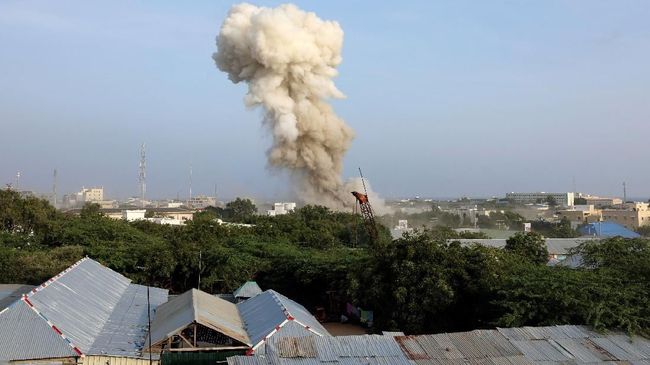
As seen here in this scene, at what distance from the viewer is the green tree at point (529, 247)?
19.8 m

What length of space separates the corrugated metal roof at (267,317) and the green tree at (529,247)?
9.45 meters

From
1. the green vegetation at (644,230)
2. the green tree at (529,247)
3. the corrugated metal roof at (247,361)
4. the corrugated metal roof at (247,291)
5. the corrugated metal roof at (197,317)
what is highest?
the green tree at (529,247)

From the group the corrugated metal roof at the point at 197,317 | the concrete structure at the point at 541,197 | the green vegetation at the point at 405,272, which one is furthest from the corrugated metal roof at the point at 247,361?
the concrete structure at the point at 541,197

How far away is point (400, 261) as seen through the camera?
14.3 metres

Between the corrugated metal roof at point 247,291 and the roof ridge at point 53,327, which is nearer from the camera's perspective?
the roof ridge at point 53,327

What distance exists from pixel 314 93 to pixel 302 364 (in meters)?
28.3

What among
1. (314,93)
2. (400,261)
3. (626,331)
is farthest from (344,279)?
(314,93)

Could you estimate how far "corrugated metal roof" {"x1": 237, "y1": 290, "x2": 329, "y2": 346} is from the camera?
1130 cm

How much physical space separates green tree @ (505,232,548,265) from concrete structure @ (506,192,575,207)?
83507mm

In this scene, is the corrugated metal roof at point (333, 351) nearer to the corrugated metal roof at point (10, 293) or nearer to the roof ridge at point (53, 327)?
the roof ridge at point (53, 327)

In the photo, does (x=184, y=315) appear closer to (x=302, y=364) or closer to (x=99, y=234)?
(x=302, y=364)

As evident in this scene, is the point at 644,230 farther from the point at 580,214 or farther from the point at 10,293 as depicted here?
the point at 10,293

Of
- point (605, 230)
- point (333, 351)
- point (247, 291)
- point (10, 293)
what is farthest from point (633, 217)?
point (333, 351)

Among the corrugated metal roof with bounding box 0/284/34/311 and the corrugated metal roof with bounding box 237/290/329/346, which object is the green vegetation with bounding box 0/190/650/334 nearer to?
the corrugated metal roof with bounding box 237/290/329/346
